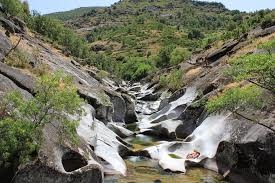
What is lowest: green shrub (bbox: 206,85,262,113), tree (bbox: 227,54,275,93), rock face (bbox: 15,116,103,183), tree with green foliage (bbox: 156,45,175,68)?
tree with green foliage (bbox: 156,45,175,68)

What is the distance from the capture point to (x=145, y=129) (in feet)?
206

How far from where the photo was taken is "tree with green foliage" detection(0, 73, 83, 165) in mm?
26750

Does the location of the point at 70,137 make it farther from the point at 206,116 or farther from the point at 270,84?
the point at 206,116

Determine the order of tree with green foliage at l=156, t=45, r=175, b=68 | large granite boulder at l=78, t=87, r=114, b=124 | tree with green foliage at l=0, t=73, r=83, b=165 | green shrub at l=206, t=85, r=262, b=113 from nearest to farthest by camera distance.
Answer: tree with green foliage at l=0, t=73, r=83, b=165
green shrub at l=206, t=85, r=262, b=113
large granite boulder at l=78, t=87, r=114, b=124
tree with green foliage at l=156, t=45, r=175, b=68

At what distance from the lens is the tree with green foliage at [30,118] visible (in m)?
26.8

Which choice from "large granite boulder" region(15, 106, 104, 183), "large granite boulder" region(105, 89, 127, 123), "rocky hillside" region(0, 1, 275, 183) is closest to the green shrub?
"rocky hillside" region(0, 1, 275, 183)

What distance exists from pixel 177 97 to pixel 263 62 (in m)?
46.5

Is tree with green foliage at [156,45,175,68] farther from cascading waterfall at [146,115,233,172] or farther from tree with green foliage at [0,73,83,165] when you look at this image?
tree with green foliage at [0,73,83,165]

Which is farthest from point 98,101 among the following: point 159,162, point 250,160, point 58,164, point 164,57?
point 164,57

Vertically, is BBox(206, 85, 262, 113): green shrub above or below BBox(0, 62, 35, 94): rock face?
below

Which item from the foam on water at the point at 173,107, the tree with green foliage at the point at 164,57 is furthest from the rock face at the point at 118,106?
the tree with green foliage at the point at 164,57

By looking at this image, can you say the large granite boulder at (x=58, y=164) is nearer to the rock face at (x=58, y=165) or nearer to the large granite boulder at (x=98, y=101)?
the rock face at (x=58, y=165)

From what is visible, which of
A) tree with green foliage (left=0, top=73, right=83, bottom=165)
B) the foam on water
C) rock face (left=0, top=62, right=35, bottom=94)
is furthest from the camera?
the foam on water

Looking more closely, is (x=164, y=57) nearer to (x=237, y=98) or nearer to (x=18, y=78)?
(x=18, y=78)
